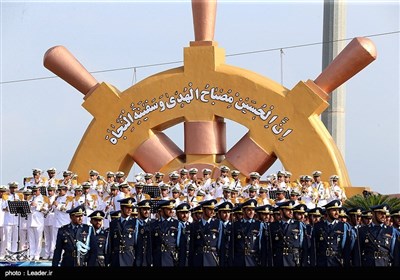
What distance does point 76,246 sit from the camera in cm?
2156

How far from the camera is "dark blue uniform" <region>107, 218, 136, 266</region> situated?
72.5ft

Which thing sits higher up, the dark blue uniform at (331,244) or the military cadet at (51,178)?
the military cadet at (51,178)

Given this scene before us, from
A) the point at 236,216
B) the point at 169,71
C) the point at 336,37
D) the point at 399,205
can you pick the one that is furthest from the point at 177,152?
the point at 336,37

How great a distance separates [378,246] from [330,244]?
835 mm

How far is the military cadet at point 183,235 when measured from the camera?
22312mm

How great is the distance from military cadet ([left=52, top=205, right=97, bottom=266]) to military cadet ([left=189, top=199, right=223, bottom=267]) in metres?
1.67

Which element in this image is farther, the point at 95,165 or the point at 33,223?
the point at 95,165

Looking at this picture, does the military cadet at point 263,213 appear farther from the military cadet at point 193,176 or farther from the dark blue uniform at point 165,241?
the military cadet at point 193,176

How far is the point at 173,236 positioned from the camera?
2248cm

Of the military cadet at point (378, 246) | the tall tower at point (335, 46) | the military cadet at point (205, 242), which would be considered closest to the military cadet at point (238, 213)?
the military cadet at point (205, 242)

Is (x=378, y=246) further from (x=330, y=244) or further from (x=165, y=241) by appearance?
(x=165, y=241)

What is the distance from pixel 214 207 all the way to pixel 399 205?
767 centimetres

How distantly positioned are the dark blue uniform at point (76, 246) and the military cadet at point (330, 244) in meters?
3.67

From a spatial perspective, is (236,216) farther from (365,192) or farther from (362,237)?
(365,192)
